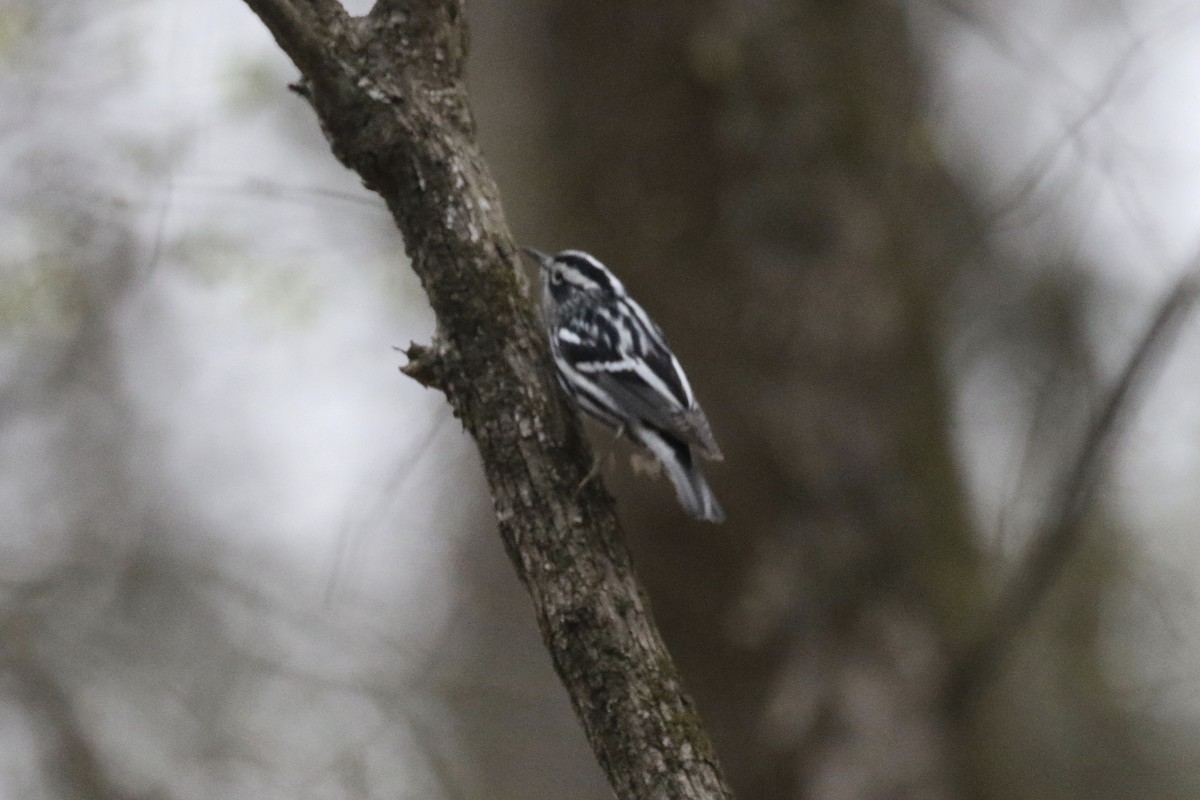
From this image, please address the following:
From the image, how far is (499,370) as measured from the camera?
3381mm

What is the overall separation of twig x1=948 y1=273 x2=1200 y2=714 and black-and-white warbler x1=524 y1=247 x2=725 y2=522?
3.74 ft

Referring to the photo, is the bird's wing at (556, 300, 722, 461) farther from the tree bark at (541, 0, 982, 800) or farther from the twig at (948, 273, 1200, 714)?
the tree bark at (541, 0, 982, 800)

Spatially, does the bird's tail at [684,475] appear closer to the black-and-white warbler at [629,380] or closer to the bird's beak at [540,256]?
the black-and-white warbler at [629,380]

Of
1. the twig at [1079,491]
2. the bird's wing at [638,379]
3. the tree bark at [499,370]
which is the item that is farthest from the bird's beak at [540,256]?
the twig at [1079,491]

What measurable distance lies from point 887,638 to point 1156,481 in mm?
3037

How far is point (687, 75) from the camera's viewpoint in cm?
619

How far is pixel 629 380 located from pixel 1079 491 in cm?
151

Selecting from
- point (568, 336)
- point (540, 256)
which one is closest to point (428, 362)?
point (568, 336)

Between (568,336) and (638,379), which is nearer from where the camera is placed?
(568,336)

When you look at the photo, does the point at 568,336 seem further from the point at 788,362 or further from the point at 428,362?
the point at 788,362

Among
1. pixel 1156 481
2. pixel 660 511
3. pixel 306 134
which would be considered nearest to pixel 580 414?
pixel 660 511

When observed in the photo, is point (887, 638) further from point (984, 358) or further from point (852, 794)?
point (984, 358)

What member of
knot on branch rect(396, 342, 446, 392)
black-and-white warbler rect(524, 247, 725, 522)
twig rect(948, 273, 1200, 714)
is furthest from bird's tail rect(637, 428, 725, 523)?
twig rect(948, 273, 1200, 714)

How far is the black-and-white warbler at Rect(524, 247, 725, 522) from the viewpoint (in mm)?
3842
